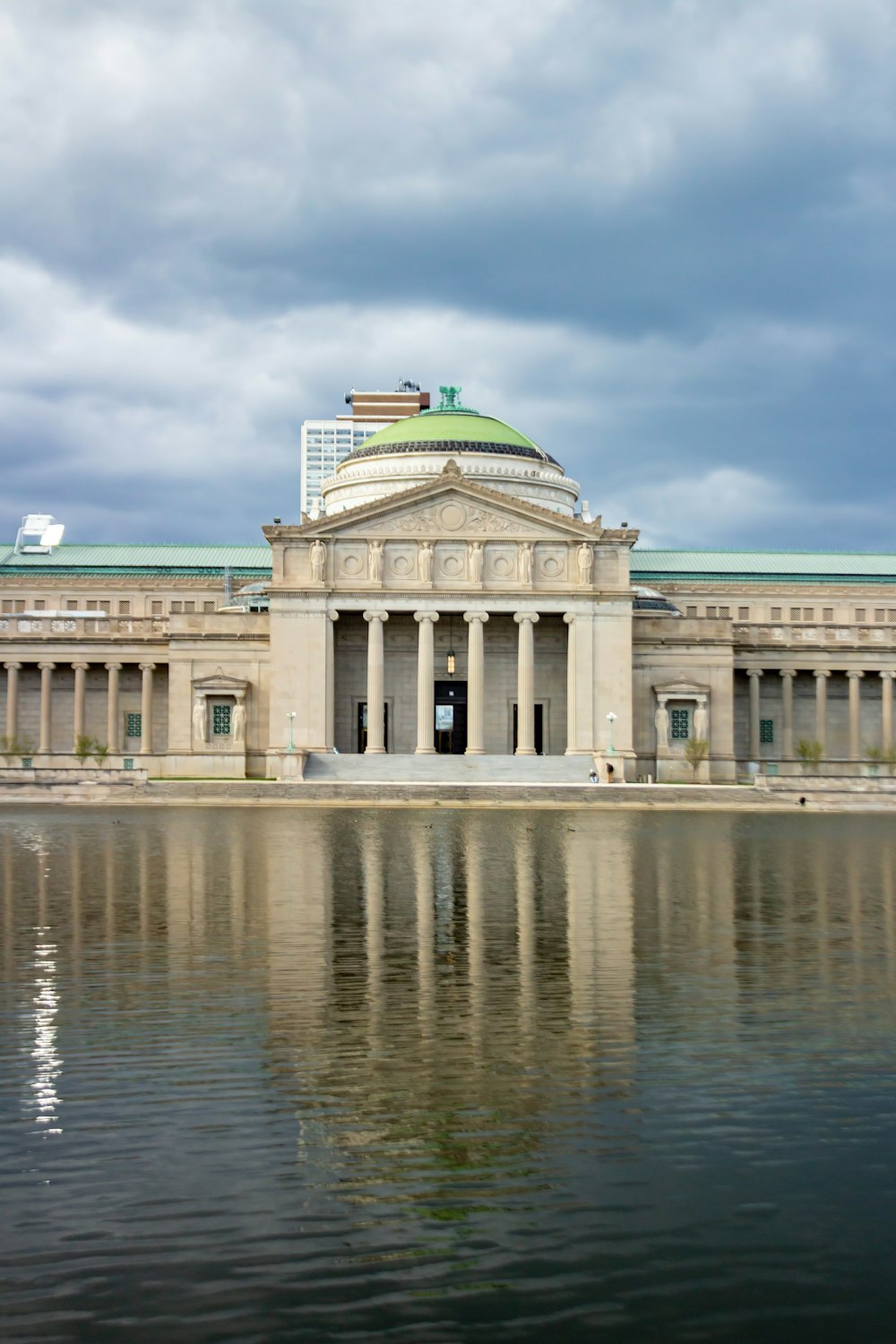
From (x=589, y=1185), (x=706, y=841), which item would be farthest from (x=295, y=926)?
(x=706, y=841)

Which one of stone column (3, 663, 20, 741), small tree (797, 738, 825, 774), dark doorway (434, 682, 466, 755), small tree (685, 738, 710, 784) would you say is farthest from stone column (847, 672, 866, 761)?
stone column (3, 663, 20, 741)

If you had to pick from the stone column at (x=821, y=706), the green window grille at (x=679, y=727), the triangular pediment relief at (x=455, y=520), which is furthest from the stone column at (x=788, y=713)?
the triangular pediment relief at (x=455, y=520)

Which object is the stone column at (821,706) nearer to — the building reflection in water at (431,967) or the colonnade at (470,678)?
the colonnade at (470,678)

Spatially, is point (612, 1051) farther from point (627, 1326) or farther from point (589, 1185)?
point (627, 1326)

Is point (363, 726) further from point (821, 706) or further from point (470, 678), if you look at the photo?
point (821, 706)

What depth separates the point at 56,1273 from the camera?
1032 cm

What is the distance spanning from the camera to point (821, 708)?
102 m

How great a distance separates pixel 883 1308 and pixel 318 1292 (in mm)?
3974

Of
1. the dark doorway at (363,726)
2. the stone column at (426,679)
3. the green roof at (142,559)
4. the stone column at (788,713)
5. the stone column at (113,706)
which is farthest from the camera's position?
the green roof at (142,559)

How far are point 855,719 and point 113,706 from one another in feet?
173

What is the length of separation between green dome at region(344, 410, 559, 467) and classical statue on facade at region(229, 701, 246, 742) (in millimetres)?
26833

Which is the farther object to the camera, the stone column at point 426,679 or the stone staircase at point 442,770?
the stone column at point 426,679

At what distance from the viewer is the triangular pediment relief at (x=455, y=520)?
297 feet

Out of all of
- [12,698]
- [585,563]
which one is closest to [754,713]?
[585,563]
